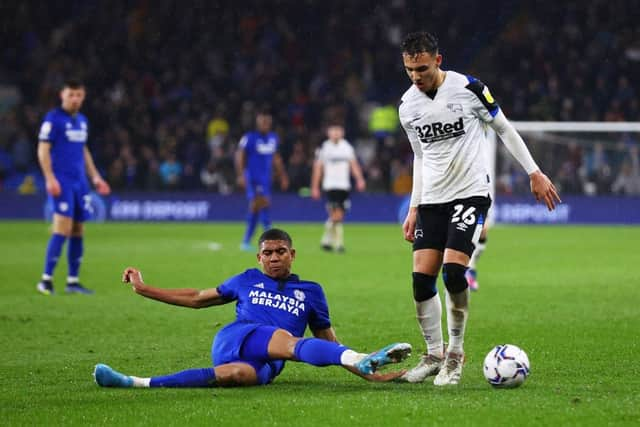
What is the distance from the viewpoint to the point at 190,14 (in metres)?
32.6

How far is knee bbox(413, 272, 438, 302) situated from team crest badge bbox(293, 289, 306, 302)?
0.68 m

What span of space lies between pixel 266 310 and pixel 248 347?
341 mm

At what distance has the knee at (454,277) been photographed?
6410mm

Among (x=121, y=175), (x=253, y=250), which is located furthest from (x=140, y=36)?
(x=253, y=250)

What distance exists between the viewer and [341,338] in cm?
862

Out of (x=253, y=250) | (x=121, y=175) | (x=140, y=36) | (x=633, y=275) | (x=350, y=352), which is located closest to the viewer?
(x=350, y=352)

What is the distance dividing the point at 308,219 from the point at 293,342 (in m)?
21.2

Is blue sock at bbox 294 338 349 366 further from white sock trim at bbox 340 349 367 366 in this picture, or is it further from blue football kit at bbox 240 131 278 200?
blue football kit at bbox 240 131 278 200

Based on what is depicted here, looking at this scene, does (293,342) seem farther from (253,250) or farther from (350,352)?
(253,250)

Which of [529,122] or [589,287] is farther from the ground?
[529,122]

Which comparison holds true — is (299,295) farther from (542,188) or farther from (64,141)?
(64,141)

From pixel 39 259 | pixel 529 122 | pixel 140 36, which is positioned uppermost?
pixel 140 36

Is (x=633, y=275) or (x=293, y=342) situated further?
(x=633, y=275)

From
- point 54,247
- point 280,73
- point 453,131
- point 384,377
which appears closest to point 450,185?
point 453,131
